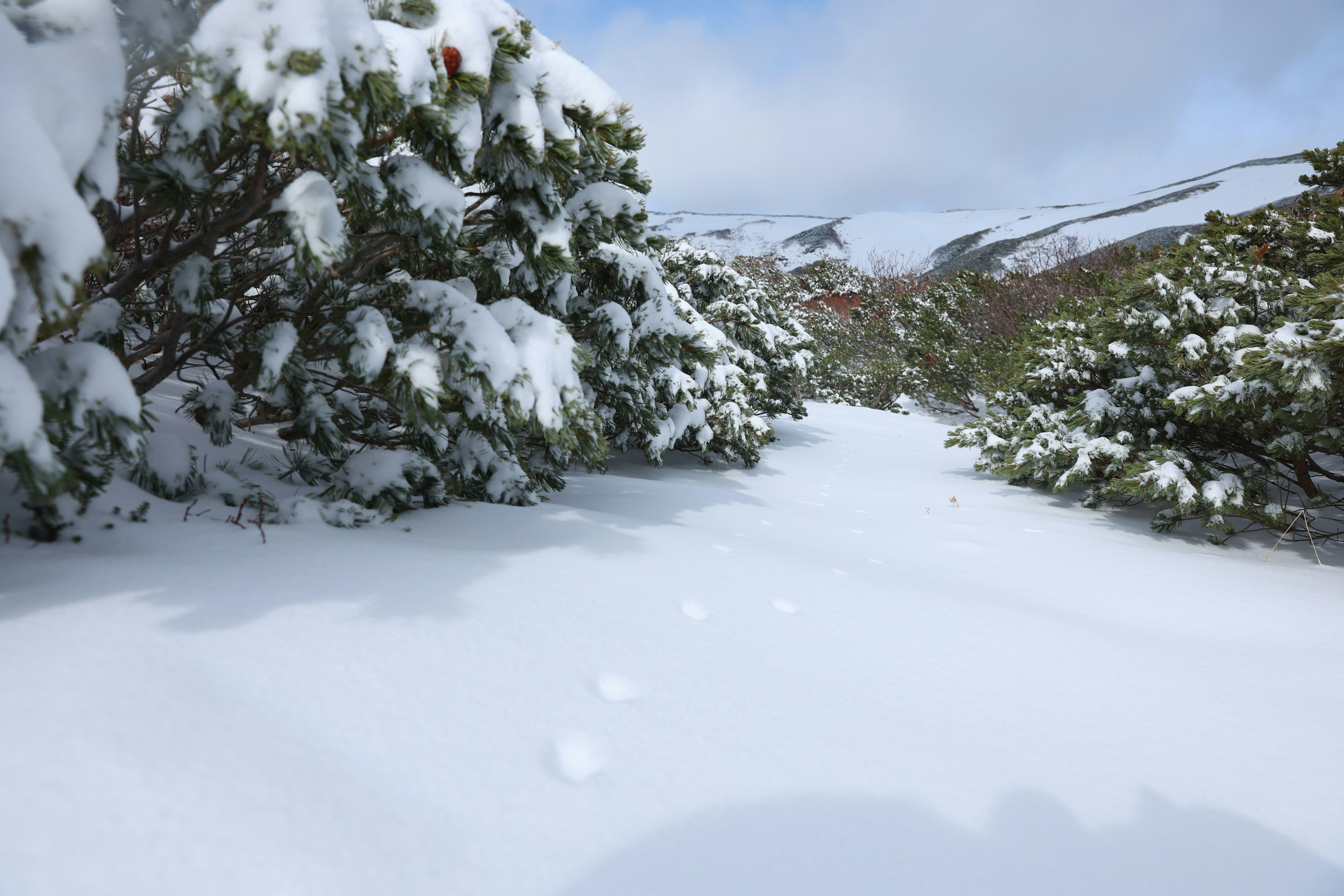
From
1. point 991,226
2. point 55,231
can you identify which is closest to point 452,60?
point 55,231

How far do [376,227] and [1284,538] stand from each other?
17.1 ft

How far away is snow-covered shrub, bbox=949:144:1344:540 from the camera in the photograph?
3.18 m

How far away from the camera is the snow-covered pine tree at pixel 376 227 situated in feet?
4.91

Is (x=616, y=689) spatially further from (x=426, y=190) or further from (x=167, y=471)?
(x=167, y=471)

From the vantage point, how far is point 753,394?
6.75m

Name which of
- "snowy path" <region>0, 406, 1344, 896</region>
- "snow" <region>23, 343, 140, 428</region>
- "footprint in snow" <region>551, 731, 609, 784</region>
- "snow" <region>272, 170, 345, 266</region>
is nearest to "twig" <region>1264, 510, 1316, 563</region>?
"snowy path" <region>0, 406, 1344, 896</region>

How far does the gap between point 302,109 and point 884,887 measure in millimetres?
1910

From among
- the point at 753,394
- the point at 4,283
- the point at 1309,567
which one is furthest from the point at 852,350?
the point at 4,283

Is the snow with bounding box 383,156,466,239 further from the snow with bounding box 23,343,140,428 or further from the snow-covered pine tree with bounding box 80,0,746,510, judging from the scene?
the snow with bounding box 23,343,140,428

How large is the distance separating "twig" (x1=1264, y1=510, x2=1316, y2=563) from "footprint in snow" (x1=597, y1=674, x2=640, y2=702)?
403cm

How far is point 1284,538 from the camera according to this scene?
12.3 feet

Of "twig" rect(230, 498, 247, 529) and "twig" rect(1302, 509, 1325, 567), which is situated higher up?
"twig" rect(230, 498, 247, 529)

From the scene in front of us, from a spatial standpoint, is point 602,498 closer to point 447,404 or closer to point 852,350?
point 447,404

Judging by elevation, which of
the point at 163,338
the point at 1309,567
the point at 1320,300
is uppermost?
the point at 1320,300
